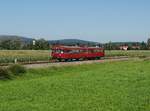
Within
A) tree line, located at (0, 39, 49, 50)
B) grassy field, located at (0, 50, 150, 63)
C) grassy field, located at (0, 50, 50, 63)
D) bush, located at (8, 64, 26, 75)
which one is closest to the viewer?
bush, located at (8, 64, 26, 75)

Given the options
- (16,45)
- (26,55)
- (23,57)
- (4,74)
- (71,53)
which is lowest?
(26,55)

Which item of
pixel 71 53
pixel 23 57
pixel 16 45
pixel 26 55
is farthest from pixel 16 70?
pixel 16 45

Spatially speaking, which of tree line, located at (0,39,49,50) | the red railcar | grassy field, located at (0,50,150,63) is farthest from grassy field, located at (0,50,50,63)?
tree line, located at (0,39,49,50)

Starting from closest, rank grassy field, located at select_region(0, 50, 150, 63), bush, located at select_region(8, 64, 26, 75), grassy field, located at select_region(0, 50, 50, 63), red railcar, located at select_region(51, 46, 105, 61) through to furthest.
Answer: bush, located at select_region(8, 64, 26, 75), grassy field, located at select_region(0, 50, 50, 63), grassy field, located at select_region(0, 50, 150, 63), red railcar, located at select_region(51, 46, 105, 61)

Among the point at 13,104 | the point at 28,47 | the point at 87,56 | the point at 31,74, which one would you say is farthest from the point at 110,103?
the point at 28,47

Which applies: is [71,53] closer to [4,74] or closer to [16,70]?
[16,70]

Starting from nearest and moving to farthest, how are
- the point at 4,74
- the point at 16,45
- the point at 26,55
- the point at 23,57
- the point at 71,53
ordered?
the point at 4,74, the point at 71,53, the point at 23,57, the point at 26,55, the point at 16,45

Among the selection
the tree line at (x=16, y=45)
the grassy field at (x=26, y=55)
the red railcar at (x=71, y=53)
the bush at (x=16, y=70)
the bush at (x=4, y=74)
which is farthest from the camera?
the tree line at (x=16, y=45)

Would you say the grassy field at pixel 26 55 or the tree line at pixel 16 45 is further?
the tree line at pixel 16 45

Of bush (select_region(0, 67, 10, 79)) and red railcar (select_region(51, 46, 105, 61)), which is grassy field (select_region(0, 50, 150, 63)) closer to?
red railcar (select_region(51, 46, 105, 61))

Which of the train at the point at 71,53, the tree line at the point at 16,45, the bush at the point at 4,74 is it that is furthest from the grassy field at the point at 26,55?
the tree line at the point at 16,45

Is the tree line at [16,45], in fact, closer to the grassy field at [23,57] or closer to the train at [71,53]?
the grassy field at [23,57]

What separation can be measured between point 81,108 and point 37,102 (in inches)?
75.2

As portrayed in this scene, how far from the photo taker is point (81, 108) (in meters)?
12.9
